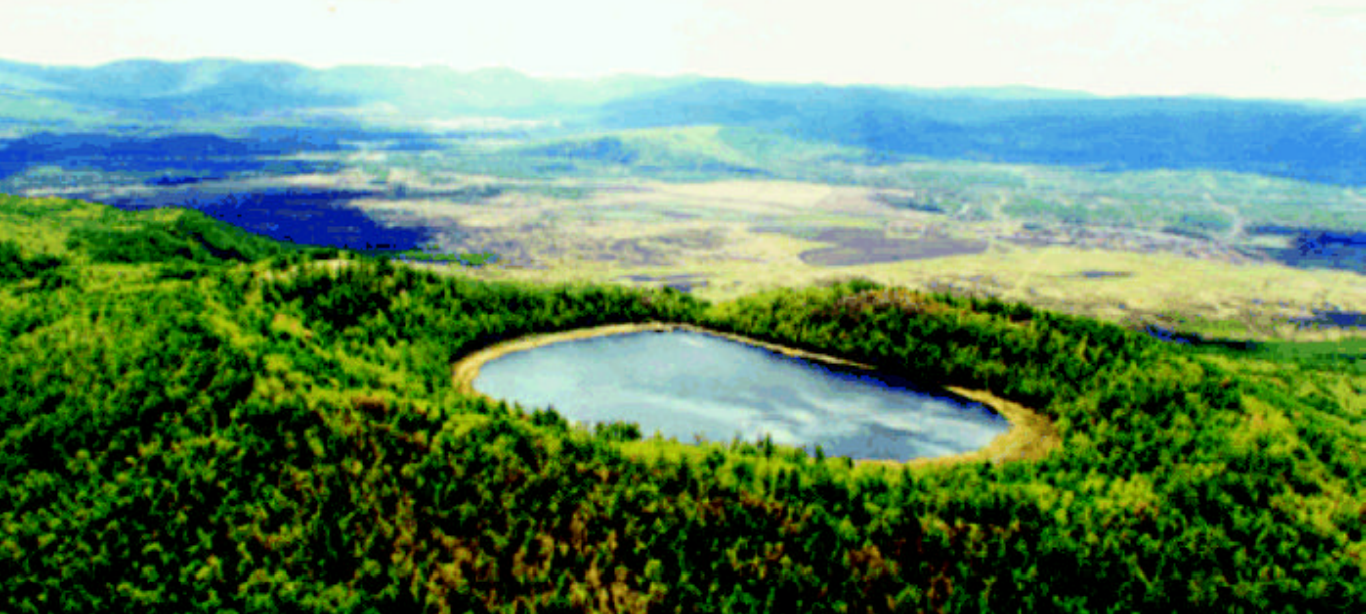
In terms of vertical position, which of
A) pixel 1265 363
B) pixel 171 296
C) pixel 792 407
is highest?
pixel 171 296

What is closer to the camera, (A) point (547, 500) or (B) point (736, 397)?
(A) point (547, 500)

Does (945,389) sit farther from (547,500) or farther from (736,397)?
(547,500)

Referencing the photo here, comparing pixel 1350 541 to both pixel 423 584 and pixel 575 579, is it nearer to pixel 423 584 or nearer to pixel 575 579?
pixel 575 579

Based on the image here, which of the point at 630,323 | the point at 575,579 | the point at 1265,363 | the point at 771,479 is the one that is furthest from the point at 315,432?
the point at 1265,363

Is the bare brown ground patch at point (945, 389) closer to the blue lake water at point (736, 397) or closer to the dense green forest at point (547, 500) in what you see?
the blue lake water at point (736, 397)

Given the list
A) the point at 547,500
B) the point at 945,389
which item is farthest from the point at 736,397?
the point at 547,500

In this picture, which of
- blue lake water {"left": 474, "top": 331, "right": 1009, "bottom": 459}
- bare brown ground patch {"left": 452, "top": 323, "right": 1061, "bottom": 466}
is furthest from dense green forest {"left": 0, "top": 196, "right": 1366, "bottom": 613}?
blue lake water {"left": 474, "top": 331, "right": 1009, "bottom": 459}
